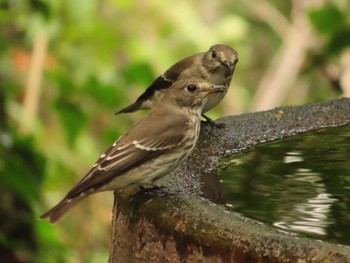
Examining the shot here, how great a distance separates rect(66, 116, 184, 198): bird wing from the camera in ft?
11.9

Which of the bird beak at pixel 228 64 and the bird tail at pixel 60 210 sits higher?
the bird beak at pixel 228 64

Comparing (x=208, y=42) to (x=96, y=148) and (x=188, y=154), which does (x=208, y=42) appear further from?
(x=188, y=154)

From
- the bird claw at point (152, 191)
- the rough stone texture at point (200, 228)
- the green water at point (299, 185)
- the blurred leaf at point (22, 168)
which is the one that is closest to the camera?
the rough stone texture at point (200, 228)

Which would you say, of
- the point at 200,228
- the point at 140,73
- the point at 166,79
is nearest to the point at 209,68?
the point at 166,79

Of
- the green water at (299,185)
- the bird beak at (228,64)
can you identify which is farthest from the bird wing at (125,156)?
the bird beak at (228,64)

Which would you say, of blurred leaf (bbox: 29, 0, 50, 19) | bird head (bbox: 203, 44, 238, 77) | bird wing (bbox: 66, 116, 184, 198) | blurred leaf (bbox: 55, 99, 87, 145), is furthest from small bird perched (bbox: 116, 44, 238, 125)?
bird wing (bbox: 66, 116, 184, 198)

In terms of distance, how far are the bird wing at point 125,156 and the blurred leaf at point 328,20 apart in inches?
76.2

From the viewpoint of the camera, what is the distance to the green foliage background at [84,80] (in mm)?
5441

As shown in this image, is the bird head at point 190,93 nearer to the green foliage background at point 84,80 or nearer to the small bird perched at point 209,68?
the green foliage background at point 84,80

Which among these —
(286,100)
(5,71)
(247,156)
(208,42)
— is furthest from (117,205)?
(286,100)

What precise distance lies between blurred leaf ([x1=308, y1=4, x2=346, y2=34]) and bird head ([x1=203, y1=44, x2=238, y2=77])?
0.50 metres

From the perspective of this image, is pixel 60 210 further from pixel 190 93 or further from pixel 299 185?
pixel 190 93

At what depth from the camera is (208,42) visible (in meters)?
8.41

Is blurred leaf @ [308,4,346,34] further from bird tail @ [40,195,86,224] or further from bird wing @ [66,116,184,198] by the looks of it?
bird tail @ [40,195,86,224]
